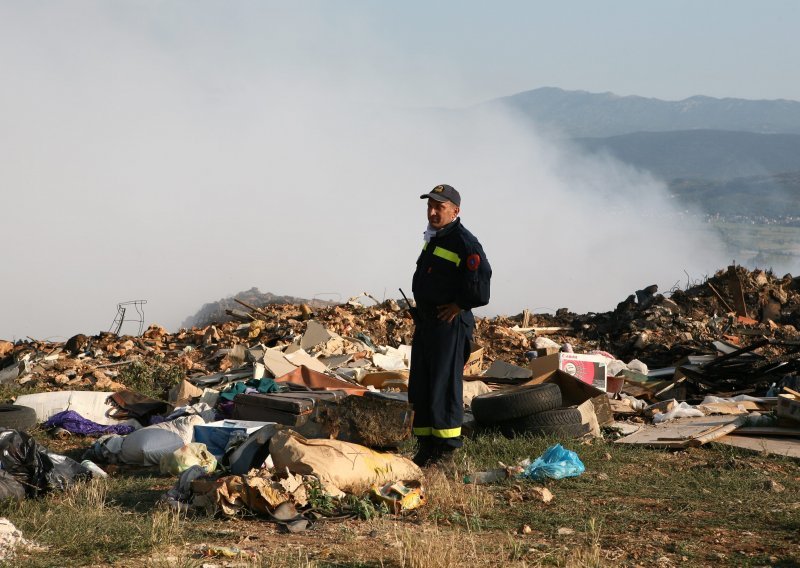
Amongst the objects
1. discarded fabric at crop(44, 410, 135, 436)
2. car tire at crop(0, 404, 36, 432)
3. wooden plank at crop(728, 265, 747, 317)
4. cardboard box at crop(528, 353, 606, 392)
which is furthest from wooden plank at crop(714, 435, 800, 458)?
wooden plank at crop(728, 265, 747, 317)

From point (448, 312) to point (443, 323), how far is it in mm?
95

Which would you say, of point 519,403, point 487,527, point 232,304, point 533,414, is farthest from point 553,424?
point 232,304

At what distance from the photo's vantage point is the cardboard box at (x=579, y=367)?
1088 centimetres

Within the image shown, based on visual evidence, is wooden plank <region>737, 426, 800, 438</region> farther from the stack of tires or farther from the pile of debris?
the stack of tires

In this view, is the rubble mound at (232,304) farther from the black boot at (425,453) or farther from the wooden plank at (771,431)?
the black boot at (425,453)

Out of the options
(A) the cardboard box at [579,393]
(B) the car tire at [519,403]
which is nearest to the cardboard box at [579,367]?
(A) the cardboard box at [579,393]

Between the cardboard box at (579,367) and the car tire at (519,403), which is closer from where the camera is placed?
the car tire at (519,403)

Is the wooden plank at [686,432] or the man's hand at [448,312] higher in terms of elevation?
the man's hand at [448,312]

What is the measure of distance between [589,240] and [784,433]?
6836 cm

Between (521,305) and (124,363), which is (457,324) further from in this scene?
(521,305)

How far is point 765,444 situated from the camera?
8.26m

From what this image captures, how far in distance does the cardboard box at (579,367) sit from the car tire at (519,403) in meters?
2.12

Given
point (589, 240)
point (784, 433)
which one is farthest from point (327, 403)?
point (589, 240)

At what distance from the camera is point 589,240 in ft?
249
